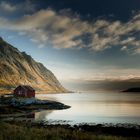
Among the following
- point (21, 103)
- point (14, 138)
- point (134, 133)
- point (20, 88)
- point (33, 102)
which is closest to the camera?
point (14, 138)

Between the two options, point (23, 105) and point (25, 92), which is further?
point (25, 92)

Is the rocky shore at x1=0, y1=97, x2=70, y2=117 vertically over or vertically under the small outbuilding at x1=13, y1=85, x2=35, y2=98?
under

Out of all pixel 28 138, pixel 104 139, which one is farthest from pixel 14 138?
pixel 104 139

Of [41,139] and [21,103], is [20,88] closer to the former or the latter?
[21,103]

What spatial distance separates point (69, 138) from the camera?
22.8m

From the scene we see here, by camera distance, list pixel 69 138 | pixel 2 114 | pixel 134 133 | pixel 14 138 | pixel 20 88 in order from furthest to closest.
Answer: pixel 20 88, pixel 2 114, pixel 134 133, pixel 69 138, pixel 14 138

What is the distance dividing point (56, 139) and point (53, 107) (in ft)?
327

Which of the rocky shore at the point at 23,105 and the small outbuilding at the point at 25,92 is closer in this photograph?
the rocky shore at the point at 23,105

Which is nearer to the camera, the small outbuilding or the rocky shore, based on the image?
the rocky shore

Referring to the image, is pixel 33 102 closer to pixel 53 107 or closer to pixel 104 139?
pixel 53 107

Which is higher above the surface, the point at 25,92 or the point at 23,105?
the point at 25,92

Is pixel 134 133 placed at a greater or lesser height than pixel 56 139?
lesser

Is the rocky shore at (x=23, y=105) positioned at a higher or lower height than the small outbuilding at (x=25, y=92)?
lower

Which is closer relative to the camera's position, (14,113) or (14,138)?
(14,138)
